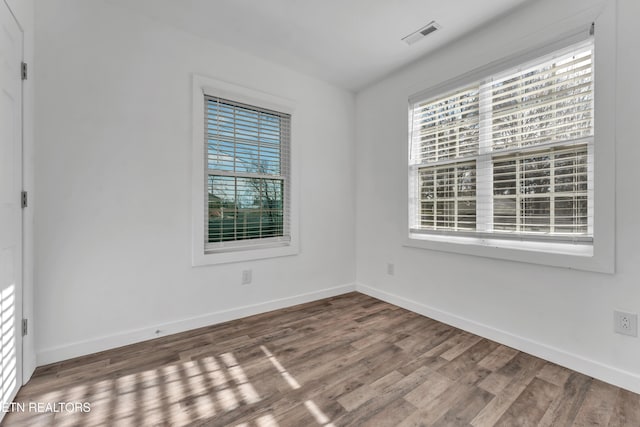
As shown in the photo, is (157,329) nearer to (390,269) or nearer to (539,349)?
(390,269)

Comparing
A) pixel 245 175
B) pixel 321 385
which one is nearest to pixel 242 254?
pixel 245 175

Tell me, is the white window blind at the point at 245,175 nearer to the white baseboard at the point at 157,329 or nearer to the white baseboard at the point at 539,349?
the white baseboard at the point at 157,329

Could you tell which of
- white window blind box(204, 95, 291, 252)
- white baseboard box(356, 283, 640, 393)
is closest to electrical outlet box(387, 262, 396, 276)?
white baseboard box(356, 283, 640, 393)

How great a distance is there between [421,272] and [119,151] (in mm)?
2918

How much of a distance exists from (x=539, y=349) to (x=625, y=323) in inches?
21.2

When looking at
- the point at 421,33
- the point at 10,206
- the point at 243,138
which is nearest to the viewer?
the point at 10,206

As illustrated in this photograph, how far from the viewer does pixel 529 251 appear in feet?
6.90

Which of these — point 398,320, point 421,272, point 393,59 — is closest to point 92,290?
point 398,320

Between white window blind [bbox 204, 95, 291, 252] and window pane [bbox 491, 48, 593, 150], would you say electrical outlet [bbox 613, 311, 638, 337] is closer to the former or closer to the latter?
window pane [bbox 491, 48, 593, 150]

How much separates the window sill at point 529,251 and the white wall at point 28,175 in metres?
3.08

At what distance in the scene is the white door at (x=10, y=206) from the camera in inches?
56.9

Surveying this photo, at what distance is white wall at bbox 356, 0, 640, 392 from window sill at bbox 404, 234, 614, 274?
6cm

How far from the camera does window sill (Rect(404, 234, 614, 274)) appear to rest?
1833mm

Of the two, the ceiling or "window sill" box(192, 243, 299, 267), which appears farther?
"window sill" box(192, 243, 299, 267)
